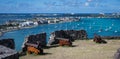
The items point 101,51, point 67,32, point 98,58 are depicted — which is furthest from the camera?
point 67,32

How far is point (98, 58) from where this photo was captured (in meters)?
25.4

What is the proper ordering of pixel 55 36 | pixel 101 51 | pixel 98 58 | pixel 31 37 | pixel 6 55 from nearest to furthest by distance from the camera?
pixel 6 55, pixel 98 58, pixel 101 51, pixel 31 37, pixel 55 36

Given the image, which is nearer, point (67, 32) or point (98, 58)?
point (98, 58)

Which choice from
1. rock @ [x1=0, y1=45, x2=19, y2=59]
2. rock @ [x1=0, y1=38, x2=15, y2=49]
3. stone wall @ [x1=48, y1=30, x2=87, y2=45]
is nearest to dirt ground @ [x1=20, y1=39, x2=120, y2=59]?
rock @ [x1=0, y1=38, x2=15, y2=49]

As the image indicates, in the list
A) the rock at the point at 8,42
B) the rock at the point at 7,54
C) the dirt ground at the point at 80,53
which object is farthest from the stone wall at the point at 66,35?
the rock at the point at 7,54

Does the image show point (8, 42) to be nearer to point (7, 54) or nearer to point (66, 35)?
point (7, 54)

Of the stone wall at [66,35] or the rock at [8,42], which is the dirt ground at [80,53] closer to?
the rock at [8,42]

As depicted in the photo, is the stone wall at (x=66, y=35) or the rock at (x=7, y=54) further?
the stone wall at (x=66, y=35)

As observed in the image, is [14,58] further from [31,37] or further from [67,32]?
[67,32]

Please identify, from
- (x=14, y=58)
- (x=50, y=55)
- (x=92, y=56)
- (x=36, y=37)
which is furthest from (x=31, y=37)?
(x=14, y=58)

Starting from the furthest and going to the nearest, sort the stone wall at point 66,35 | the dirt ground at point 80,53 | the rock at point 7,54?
the stone wall at point 66,35 → the dirt ground at point 80,53 → the rock at point 7,54

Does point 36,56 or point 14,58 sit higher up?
point 14,58

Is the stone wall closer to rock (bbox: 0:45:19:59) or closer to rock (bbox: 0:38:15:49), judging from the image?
rock (bbox: 0:38:15:49)

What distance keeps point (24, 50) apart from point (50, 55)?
8.78 feet
